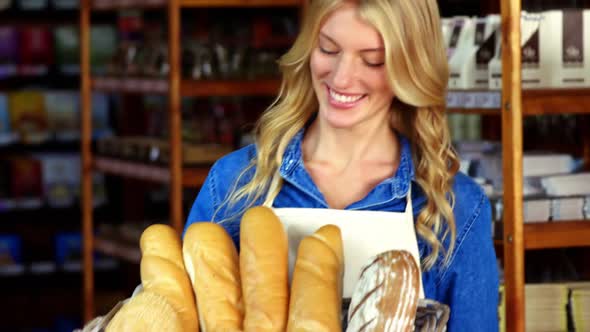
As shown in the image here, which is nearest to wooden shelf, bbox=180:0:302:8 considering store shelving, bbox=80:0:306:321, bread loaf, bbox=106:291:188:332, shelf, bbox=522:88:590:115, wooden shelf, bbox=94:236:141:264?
store shelving, bbox=80:0:306:321

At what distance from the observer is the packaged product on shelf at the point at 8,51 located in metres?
5.08

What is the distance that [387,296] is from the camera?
4.49 ft

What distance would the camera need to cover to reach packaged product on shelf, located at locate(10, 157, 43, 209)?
5.07 metres

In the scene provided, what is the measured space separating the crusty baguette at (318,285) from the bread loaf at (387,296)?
4cm

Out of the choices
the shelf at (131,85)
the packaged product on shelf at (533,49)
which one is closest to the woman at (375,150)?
the packaged product on shelf at (533,49)

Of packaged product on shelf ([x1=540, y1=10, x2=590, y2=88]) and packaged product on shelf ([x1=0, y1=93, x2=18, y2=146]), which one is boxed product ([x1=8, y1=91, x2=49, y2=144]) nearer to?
packaged product on shelf ([x1=0, y1=93, x2=18, y2=146])

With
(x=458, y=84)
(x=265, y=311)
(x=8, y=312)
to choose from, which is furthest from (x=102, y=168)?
(x=265, y=311)

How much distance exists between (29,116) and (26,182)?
13.4 inches

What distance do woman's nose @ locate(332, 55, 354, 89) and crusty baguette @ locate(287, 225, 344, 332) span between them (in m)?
0.26

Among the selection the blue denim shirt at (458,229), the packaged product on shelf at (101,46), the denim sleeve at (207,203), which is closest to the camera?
the blue denim shirt at (458,229)

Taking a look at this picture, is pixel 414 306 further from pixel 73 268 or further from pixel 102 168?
pixel 73 268

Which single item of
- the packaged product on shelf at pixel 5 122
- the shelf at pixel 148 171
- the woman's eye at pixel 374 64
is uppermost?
the woman's eye at pixel 374 64

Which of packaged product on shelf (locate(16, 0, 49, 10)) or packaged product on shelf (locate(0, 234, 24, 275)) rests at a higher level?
packaged product on shelf (locate(16, 0, 49, 10))

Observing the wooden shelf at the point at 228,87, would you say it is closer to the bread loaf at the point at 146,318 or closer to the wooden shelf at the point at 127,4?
the wooden shelf at the point at 127,4
